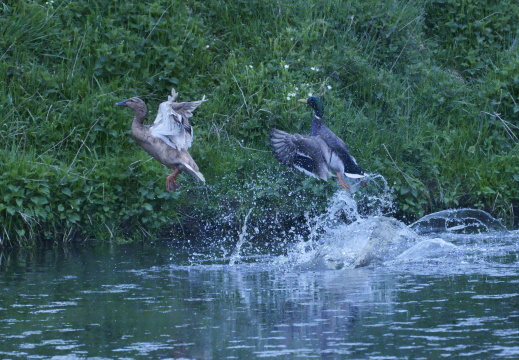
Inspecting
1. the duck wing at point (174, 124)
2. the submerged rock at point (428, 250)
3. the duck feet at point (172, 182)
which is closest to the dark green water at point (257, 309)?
the submerged rock at point (428, 250)

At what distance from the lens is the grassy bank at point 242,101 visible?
33.3 ft

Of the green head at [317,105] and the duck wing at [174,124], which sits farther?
the green head at [317,105]

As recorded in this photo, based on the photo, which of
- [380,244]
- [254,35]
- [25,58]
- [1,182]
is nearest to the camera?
[380,244]

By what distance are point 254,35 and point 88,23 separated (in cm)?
218

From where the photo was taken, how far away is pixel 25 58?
1170 centimetres

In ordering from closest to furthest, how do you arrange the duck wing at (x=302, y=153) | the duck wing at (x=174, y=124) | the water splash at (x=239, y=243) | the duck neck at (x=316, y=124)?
1. the water splash at (x=239, y=243)
2. the duck wing at (x=174, y=124)
3. the duck wing at (x=302, y=153)
4. the duck neck at (x=316, y=124)

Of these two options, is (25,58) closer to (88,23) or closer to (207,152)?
(88,23)

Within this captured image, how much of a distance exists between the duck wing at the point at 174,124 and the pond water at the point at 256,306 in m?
1.19

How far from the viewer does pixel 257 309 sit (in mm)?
6523

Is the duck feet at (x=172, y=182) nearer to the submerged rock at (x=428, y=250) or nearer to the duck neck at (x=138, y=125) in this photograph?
the duck neck at (x=138, y=125)

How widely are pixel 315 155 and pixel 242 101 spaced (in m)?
1.91

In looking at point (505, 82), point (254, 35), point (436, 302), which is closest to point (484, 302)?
point (436, 302)

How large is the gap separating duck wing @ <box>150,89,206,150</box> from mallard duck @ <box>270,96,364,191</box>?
104 centimetres

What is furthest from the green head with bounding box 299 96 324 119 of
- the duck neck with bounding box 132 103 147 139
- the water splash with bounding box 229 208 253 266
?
the duck neck with bounding box 132 103 147 139
